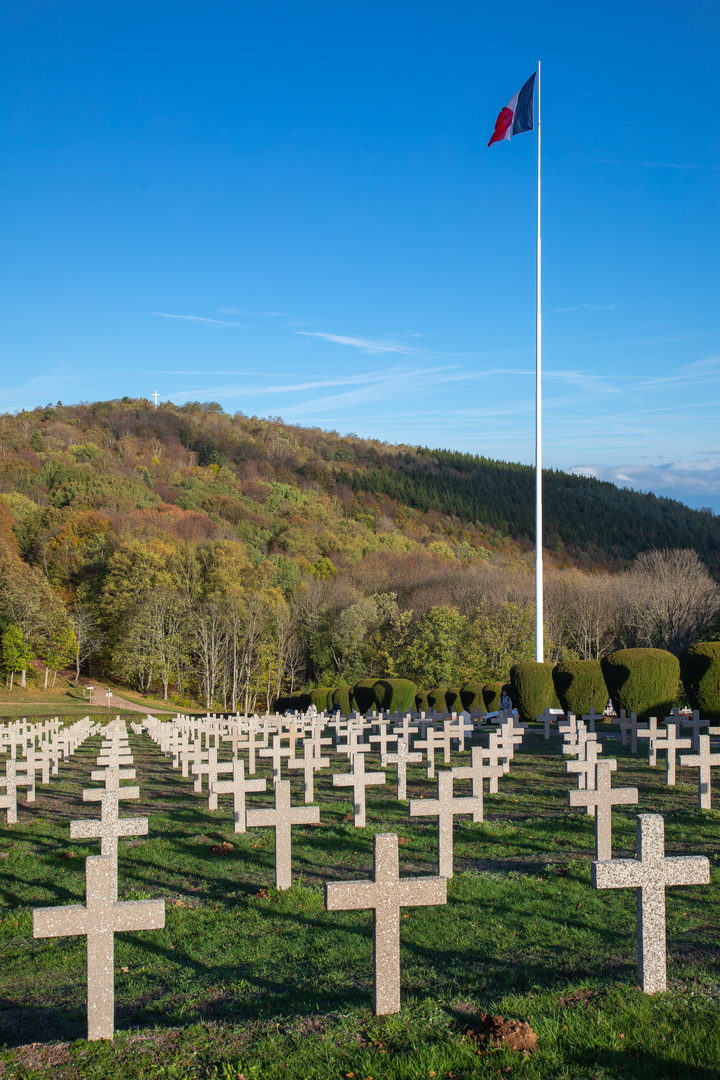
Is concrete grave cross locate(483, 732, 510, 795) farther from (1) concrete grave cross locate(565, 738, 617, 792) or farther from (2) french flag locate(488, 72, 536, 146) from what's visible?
(2) french flag locate(488, 72, 536, 146)

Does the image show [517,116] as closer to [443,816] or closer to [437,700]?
[437,700]

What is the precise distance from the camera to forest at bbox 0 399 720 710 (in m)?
51.9

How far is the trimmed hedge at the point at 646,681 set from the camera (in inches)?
783

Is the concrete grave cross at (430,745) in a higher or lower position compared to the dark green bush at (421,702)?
higher

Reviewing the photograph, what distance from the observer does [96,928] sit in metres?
4.12

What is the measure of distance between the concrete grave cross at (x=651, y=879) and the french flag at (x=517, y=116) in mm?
27734

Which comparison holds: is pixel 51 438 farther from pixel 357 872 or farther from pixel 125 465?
pixel 357 872

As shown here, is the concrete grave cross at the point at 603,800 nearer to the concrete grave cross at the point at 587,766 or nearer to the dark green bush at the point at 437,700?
the concrete grave cross at the point at 587,766

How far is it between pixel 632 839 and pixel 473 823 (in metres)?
1.85

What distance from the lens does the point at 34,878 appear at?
8.02 metres

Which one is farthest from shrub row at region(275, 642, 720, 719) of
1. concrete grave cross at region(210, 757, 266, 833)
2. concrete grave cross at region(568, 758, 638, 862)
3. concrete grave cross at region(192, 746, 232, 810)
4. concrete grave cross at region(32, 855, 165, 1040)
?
concrete grave cross at region(32, 855, 165, 1040)

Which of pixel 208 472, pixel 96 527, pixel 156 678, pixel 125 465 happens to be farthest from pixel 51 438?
pixel 156 678

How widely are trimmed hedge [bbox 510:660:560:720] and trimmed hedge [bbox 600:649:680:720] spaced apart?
485 centimetres

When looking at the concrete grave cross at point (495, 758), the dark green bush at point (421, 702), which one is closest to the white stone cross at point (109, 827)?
the concrete grave cross at point (495, 758)
